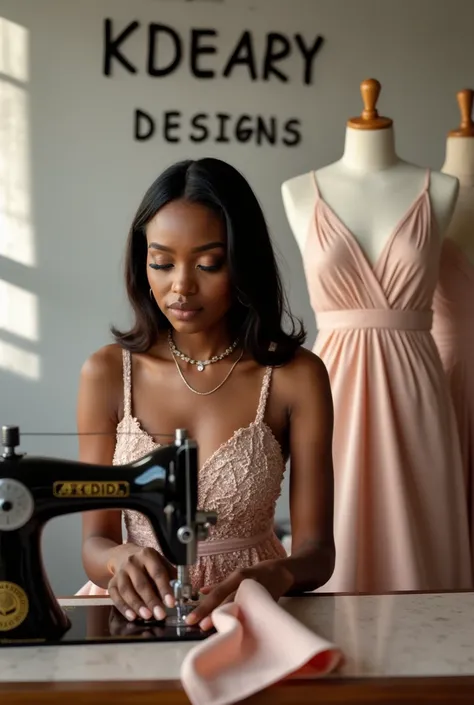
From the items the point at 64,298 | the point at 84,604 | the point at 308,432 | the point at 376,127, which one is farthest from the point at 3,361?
the point at 84,604

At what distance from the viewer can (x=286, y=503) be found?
3242 mm

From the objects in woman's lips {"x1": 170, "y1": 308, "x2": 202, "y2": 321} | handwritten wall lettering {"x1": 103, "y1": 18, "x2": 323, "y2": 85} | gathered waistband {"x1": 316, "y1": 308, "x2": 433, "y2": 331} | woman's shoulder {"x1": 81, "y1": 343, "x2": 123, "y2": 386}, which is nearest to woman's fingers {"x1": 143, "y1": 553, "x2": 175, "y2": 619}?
woman's lips {"x1": 170, "y1": 308, "x2": 202, "y2": 321}

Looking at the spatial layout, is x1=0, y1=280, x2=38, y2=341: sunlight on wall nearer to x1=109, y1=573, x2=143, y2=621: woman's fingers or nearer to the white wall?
the white wall

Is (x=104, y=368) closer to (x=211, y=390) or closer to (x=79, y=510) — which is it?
(x=211, y=390)

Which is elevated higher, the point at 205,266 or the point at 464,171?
the point at 464,171

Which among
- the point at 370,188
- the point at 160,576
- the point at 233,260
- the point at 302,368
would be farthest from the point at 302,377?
the point at 370,188

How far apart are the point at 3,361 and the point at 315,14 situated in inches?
65.4

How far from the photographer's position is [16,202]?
10.3 ft

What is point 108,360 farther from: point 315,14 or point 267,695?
point 315,14

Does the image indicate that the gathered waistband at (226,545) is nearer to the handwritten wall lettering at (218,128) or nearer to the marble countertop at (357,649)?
the marble countertop at (357,649)

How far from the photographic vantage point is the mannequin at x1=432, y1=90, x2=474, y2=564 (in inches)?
101

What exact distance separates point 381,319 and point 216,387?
0.86 meters

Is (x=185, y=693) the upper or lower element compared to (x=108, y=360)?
lower

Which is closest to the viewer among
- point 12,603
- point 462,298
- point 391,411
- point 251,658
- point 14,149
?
point 251,658
